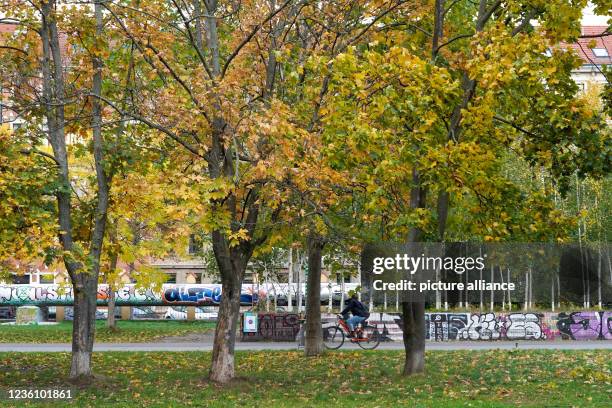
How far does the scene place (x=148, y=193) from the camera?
17.8 m

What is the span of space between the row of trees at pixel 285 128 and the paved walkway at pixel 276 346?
8.65 meters

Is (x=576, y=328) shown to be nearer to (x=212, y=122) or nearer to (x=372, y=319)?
(x=372, y=319)

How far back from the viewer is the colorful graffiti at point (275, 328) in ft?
111

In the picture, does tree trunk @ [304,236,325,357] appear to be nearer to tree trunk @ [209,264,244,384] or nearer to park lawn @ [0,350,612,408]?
park lawn @ [0,350,612,408]

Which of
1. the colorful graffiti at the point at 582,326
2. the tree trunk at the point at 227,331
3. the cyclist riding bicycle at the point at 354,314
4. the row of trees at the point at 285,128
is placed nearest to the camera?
the row of trees at the point at 285,128

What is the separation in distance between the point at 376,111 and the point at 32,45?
7517 mm

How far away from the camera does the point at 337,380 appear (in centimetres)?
1894

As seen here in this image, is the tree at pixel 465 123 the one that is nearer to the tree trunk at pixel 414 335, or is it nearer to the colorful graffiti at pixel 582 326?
the tree trunk at pixel 414 335

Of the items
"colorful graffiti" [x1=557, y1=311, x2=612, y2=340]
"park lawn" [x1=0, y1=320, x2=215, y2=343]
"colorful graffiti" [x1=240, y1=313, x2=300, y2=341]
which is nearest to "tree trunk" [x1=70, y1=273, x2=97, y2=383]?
"park lawn" [x1=0, y1=320, x2=215, y2=343]

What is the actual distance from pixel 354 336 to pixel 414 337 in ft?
28.9

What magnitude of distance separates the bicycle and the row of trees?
317 inches

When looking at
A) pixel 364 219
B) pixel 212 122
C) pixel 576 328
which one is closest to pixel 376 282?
pixel 364 219

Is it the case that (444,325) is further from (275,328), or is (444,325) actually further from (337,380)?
(337,380)

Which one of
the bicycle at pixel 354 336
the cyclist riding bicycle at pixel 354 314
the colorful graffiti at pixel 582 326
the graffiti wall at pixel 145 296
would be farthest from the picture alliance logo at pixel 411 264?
the graffiti wall at pixel 145 296
